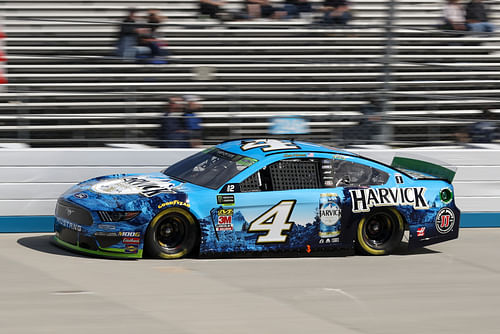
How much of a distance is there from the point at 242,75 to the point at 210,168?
4.07 metres

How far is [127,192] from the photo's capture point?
7766 millimetres

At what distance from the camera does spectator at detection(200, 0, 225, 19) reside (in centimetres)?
1364

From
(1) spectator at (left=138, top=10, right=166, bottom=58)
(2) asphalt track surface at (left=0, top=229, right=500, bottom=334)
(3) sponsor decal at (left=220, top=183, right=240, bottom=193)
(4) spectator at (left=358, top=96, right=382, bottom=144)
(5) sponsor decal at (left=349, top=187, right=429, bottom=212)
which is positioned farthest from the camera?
(1) spectator at (left=138, top=10, right=166, bottom=58)

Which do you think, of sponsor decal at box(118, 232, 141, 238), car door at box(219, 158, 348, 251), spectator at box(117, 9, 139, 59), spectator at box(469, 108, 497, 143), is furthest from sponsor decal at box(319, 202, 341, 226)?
spectator at box(117, 9, 139, 59)

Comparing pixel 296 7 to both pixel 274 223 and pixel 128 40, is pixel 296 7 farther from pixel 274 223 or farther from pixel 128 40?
pixel 274 223

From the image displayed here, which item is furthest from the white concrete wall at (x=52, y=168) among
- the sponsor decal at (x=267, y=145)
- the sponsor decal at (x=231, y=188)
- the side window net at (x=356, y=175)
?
the side window net at (x=356, y=175)

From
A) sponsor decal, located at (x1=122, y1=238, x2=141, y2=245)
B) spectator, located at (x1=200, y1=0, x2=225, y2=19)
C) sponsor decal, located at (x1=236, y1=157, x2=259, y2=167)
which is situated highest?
spectator, located at (x1=200, y1=0, x2=225, y2=19)

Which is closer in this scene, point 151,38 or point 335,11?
point 151,38

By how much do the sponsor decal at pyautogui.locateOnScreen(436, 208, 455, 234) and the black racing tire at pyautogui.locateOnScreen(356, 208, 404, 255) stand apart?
0.45m

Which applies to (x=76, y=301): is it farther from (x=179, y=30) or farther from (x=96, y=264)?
(x=179, y=30)

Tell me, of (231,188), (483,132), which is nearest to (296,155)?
(231,188)

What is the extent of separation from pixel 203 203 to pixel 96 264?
1262 mm

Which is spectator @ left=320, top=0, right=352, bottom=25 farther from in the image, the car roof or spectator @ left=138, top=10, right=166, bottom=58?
the car roof

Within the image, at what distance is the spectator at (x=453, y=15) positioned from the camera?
13477 millimetres
